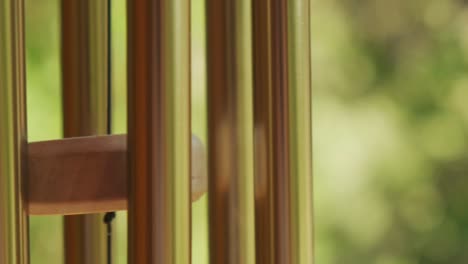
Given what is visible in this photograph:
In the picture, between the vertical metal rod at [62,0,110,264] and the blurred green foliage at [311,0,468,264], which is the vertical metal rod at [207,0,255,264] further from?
the blurred green foliage at [311,0,468,264]

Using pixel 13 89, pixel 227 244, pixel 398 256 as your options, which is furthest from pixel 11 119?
pixel 398 256

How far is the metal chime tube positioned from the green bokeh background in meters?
0.52

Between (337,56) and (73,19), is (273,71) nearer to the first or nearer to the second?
(73,19)

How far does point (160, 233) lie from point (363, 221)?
62cm

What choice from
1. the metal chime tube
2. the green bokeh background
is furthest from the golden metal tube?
the green bokeh background

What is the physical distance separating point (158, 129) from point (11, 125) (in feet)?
0.19

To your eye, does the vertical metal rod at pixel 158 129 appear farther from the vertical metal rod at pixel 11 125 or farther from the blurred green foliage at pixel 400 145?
the blurred green foliage at pixel 400 145

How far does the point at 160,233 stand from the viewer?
0.35 meters

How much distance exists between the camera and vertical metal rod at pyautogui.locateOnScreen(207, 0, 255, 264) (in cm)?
43

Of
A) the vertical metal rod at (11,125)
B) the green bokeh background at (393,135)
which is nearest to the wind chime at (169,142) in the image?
the vertical metal rod at (11,125)

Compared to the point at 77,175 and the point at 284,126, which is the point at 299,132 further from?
the point at 77,175

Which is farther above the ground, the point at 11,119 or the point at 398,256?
Answer: the point at 11,119

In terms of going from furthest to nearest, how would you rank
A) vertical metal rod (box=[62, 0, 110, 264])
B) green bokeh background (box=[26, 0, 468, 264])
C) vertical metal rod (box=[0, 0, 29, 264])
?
green bokeh background (box=[26, 0, 468, 264]), vertical metal rod (box=[62, 0, 110, 264]), vertical metal rod (box=[0, 0, 29, 264])

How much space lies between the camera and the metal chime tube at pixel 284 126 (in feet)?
1.37
